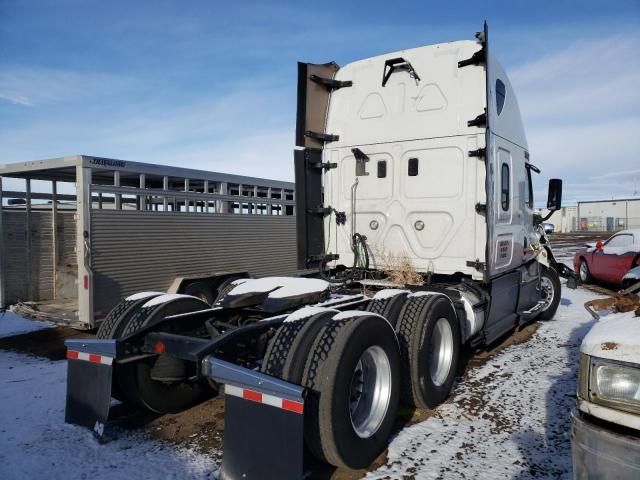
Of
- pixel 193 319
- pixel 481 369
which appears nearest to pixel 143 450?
pixel 193 319

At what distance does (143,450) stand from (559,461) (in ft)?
9.95

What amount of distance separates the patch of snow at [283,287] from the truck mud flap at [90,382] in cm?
123

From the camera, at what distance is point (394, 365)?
3.55m

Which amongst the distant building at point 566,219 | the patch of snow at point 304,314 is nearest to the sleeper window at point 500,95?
the patch of snow at point 304,314

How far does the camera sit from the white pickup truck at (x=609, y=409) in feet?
6.45

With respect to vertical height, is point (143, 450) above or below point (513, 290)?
below

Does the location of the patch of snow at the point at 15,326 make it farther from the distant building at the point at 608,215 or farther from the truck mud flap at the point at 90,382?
the distant building at the point at 608,215

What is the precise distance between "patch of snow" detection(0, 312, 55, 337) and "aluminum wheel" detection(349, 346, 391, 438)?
6407 millimetres

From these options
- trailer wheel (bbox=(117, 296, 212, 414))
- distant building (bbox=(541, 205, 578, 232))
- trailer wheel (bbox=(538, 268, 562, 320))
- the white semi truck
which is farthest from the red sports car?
distant building (bbox=(541, 205, 578, 232))

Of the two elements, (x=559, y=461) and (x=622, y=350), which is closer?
(x=622, y=350)

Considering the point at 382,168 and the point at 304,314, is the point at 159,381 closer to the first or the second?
the point at 304,314

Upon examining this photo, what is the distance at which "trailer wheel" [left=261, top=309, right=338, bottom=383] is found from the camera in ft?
9.68

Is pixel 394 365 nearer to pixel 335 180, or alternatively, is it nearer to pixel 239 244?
pixel 335 180

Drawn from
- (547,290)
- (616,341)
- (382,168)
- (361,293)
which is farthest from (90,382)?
(547,290)
